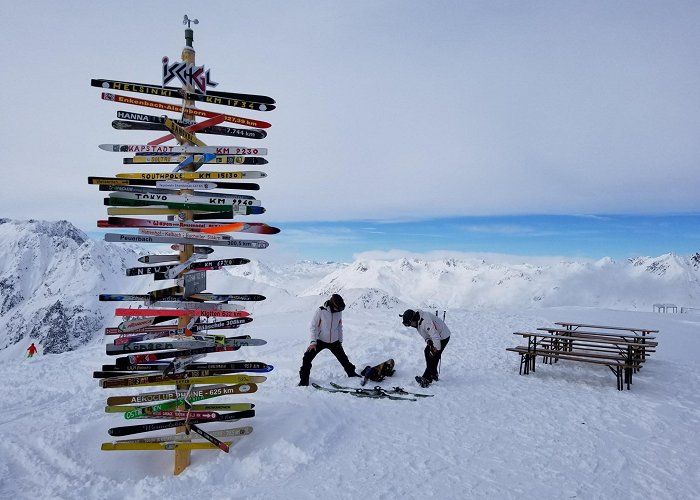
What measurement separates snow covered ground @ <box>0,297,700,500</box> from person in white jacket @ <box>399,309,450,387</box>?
36cm

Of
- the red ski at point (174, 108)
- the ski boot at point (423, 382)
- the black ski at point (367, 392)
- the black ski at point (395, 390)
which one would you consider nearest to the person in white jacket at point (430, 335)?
the ski boot at point (423, 382)

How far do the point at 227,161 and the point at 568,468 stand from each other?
20.1ft

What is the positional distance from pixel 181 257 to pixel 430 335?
5480mm

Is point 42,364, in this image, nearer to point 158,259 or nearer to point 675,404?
point 158,259

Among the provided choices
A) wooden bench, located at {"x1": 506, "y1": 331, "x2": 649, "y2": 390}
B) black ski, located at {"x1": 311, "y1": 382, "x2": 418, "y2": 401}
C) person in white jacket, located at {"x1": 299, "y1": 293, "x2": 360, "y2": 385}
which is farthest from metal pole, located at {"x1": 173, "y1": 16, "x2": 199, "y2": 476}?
wooden bench, located at {"x1": 506, "y1": 331, "x2": 649, "y2": 390}

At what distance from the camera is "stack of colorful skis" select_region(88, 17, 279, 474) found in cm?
591

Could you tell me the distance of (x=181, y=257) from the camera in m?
6.20

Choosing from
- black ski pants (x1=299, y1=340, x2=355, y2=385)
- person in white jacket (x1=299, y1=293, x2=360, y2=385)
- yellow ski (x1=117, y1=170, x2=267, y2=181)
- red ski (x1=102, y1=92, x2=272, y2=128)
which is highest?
red ski (x1=102, y1=92, x2=272, y2=128)

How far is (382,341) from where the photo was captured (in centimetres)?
1430

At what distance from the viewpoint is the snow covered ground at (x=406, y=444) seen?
17.2 ft

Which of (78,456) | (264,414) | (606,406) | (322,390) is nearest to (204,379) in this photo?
(264,414)

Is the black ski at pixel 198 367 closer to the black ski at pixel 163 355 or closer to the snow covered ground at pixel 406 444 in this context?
the black ski at pixel 163 355

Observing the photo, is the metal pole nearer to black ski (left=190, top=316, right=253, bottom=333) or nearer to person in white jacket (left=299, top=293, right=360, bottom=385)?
black ski (left=190, top=316, right=253, bottom=333)

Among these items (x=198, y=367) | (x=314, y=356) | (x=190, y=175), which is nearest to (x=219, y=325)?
(x=198, y=367)
